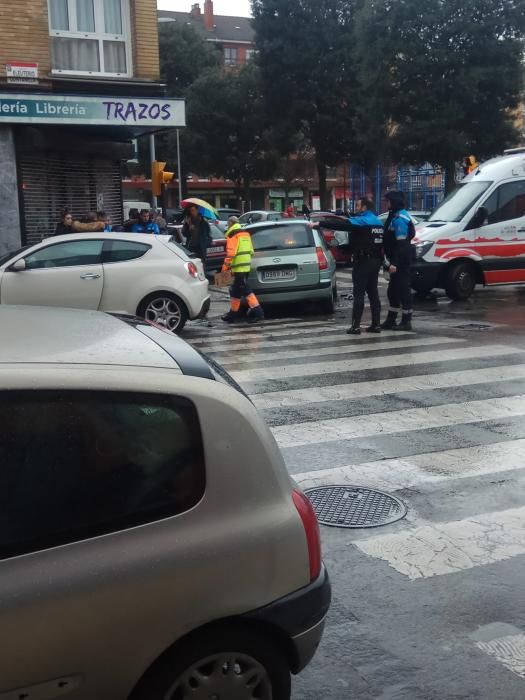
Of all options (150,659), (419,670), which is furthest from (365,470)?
(150,659)

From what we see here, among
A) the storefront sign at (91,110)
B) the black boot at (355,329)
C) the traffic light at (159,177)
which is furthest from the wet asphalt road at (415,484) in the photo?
the traffic light at (159,177)

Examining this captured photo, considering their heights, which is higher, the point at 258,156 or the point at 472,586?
the point at 258,156

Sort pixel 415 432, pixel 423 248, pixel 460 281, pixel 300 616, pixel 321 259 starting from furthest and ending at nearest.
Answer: pixel 460 281 < pixel 423 248 < pixel 321 259 < pixel 415 432 < pixel 300 616

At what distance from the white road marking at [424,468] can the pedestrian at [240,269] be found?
7.24 metres

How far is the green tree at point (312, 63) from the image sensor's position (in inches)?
1645

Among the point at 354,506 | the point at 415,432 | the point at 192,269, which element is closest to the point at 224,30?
the point at 192,269

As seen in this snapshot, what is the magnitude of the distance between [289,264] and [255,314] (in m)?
0.98

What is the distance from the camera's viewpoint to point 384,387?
832 centimetres

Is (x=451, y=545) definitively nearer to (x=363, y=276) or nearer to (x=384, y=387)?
(x=384, y=387)

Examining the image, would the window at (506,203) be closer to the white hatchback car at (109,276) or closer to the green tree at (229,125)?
the white hatchback car at (109,276)

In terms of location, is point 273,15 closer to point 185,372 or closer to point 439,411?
point 439,411

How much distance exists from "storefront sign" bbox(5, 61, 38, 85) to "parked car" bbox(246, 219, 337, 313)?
743cm

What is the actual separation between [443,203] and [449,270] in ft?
5.72

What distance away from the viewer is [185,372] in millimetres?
2748
